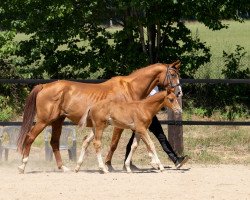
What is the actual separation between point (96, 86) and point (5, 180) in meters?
2.44

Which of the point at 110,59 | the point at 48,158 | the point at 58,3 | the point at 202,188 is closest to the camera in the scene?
the point at 202,188

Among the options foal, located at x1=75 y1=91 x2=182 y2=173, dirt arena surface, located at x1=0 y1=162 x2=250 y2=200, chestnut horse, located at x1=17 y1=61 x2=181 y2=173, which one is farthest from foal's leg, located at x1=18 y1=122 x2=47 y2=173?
foal, located at x1=75 y1=91 x2=182 y2=173

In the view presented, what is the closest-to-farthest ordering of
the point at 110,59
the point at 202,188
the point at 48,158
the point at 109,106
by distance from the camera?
1. the point at 202,188
2. the point at 109,106
3. the point at 48,158
4. the point at 110,59

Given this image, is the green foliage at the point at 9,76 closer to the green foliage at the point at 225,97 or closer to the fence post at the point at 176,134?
the green foliage at the point at 225,97

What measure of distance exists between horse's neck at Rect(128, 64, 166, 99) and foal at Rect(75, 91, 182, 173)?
0.43m

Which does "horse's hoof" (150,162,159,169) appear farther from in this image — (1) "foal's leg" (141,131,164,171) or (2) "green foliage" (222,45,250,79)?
(2) "green foliage" (222,45,250,79)

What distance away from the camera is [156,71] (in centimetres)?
1320

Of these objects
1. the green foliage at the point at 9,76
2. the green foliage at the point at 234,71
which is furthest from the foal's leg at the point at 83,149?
the green foliage at the point at 234,71

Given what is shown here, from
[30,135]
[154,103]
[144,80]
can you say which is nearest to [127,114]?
[154,103]

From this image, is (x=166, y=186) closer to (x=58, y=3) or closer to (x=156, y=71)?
Answer: (x=156, y=71)

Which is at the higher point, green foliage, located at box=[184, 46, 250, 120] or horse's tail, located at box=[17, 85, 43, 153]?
horse's tail, located at box=[17, 85, 43, 153]

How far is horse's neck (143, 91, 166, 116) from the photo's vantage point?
41.6 ft

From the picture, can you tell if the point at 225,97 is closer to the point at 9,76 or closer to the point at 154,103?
the point at 9,76

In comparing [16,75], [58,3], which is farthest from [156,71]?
[16,75]
